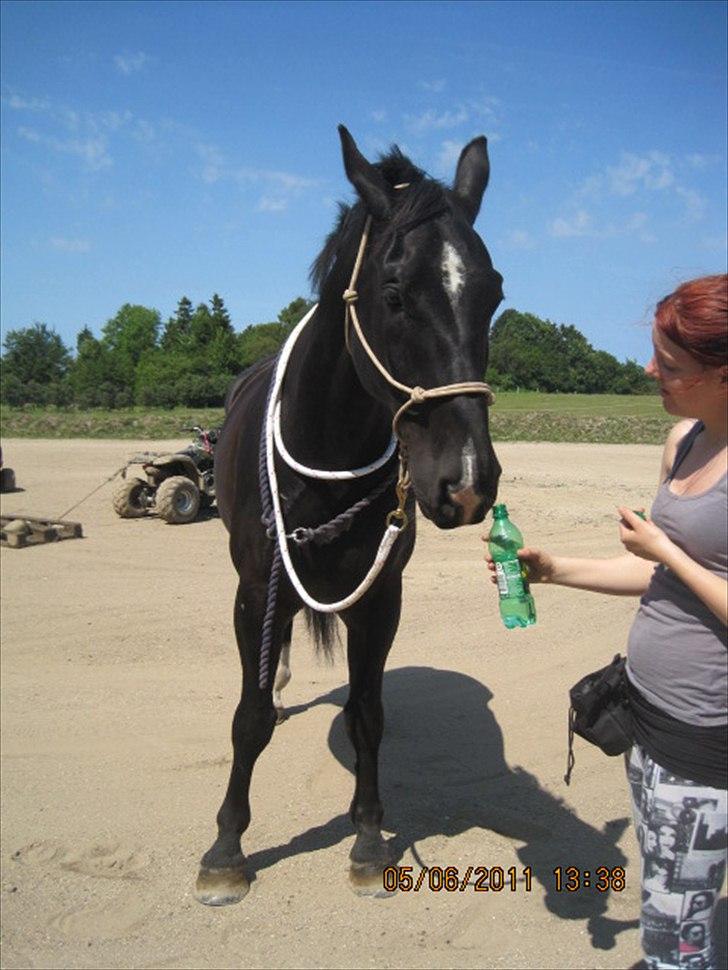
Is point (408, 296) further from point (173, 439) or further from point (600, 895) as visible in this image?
Answer: point (173, 439)

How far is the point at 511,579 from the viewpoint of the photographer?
2.15 metres

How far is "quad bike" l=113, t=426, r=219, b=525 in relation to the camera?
10234mm

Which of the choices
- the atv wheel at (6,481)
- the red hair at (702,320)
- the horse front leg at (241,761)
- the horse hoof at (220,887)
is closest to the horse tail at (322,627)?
the horse front leg at (241,761)

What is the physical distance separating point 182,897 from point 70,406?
4656cm

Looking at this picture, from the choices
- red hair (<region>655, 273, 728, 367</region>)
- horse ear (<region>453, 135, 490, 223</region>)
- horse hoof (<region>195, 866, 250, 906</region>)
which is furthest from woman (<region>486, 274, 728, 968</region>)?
horse hoof (<region>195, 866, 250, 906</region>)

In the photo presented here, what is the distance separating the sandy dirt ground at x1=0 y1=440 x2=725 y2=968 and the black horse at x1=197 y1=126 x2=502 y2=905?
0.24 meters

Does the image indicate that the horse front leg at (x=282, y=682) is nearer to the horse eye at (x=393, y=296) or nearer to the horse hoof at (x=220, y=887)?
the horse hoof at (x=220, y=887)

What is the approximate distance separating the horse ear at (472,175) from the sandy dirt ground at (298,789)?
8.33 feet

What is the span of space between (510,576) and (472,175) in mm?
1433

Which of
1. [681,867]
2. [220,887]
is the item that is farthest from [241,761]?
[681,867]

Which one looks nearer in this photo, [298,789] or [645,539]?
[645,539]

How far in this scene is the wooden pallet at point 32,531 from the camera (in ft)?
28.7

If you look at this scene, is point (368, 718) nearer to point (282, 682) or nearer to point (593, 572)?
point (282, 682)

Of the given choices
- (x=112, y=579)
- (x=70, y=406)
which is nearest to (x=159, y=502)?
(x=112, y=579)
